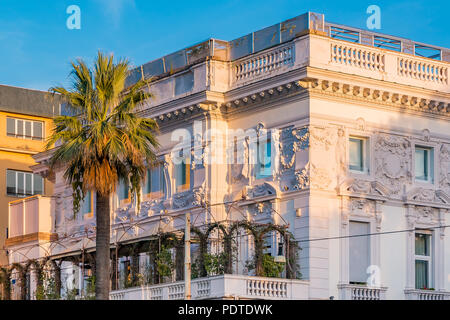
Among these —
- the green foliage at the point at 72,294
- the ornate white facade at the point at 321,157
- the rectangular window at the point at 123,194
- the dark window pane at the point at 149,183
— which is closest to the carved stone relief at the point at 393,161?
the ornate white facade at the point at 321,157

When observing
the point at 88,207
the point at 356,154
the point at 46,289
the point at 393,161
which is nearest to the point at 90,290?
the point at 46,289

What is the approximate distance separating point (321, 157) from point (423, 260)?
6465 mm

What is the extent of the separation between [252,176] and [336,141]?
3866 mm

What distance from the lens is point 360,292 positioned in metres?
49.2

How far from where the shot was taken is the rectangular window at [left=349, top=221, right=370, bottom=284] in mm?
49906

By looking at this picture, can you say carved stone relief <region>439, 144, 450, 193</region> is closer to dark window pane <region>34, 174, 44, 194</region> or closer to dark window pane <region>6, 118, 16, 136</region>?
dark window pane <region>6, 118, 16, 136</region>

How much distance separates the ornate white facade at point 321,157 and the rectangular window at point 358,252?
5.1 inches

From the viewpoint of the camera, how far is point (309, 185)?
160ft

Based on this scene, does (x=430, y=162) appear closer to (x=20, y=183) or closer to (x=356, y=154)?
(x=356, y=154)

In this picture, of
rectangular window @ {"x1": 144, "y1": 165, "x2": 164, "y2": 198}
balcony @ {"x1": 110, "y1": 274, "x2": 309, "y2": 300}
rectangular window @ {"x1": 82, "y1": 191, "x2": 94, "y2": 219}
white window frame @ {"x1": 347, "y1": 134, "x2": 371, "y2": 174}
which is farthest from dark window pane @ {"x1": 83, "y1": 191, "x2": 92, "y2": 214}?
white window frame @ {"x1": 347, "y1": 134, "x2": 371, "y2": 174}

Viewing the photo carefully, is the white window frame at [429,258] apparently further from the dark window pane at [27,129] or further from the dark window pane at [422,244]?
the dark window pane at [27,129]

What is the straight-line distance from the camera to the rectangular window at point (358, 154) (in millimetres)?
50750

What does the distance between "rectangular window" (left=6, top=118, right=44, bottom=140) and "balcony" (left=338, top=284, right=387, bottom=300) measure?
3401 cm
